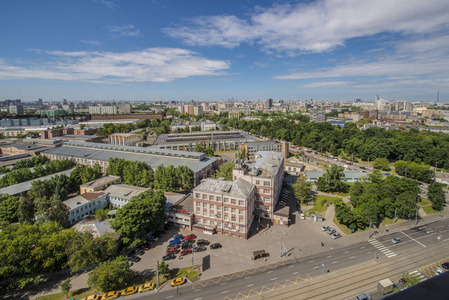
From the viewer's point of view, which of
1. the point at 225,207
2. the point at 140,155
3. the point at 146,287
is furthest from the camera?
the point at 140,155

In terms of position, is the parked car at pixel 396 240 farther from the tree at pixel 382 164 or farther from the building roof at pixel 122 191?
the building roof at pixel 122 191

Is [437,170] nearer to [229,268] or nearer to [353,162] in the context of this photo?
[353,162]

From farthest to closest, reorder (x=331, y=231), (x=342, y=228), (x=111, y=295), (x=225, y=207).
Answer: (x=342, y=228) < (x=331, y=231) < (x=225, y=207) < (x=111, y=295)

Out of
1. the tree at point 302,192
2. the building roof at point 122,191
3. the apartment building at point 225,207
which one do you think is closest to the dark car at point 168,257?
the apartment building at point 225,207

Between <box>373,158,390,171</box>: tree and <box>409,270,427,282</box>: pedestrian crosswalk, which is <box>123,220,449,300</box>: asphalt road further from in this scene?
<box>373,158,390,171</box>: tree

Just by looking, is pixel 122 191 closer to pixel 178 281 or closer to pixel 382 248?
pixel 178 281

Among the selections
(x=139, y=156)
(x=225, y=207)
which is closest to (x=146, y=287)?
(x=225, y=207)

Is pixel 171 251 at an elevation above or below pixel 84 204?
below

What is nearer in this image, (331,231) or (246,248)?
(246,248)
